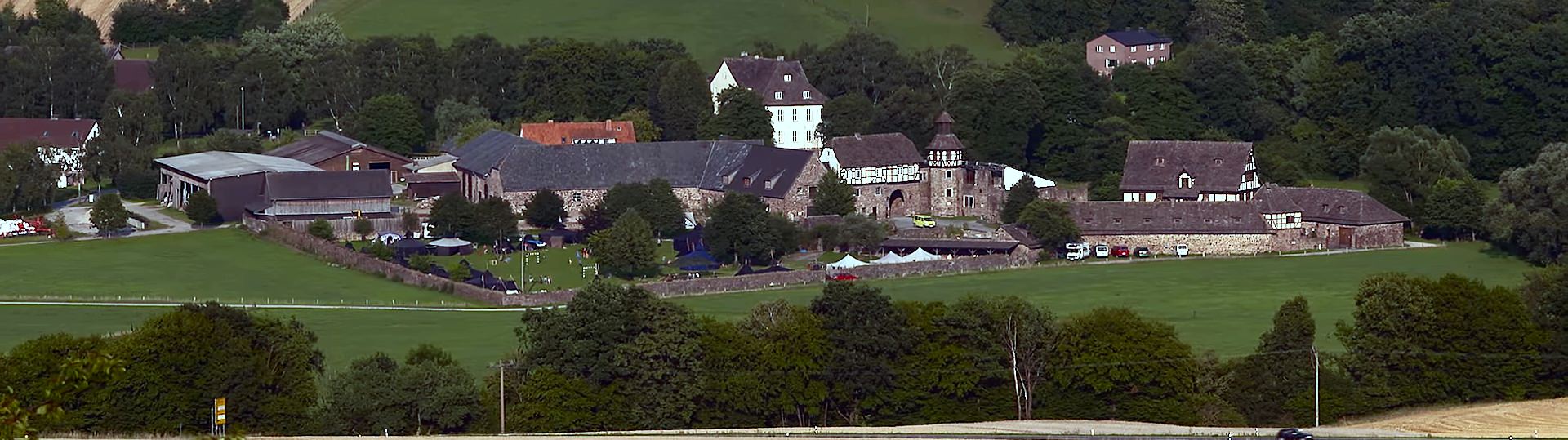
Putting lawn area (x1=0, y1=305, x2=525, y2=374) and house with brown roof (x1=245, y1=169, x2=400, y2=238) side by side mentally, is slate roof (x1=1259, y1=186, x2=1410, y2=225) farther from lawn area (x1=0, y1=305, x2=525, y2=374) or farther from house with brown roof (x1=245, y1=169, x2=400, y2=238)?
house with brown roof (x1=245, y1=169, x2=400, y2=238)

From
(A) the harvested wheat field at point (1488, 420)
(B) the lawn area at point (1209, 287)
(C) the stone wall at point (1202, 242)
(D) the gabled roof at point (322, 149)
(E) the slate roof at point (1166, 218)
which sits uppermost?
(D) the gabled roof at point (322, 149)

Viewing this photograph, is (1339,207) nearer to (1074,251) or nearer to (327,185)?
(1074,251)

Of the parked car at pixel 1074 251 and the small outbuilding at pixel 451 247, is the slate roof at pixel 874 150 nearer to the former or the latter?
the parked car at pixel 1074 251

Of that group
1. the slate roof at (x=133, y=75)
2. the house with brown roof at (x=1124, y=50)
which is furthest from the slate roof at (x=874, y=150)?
the slate roof at (x=133, y=75)

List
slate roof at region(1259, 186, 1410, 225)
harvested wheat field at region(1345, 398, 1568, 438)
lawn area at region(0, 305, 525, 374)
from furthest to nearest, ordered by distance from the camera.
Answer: slate roof at region(1259, 186, 1410, 225) → lawn area at region(0, 305, 525, 374) → harvested wheat field at region(1345, 398, 1568, 438)

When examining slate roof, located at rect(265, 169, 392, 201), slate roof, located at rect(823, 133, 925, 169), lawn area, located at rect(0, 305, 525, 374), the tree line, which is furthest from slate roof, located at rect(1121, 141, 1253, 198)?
the tree line

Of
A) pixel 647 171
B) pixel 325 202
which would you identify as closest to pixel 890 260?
pixel 647 171

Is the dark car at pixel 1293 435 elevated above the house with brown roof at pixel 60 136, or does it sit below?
below
